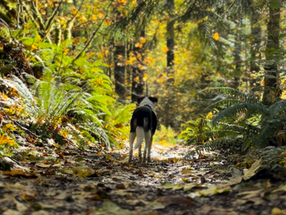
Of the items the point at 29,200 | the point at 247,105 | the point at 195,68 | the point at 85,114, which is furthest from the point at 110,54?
the point at 29,200

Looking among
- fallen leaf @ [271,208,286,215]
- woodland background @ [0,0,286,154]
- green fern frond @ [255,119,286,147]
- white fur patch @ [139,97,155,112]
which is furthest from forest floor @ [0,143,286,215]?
white fur patch @ [139,97,155,112]

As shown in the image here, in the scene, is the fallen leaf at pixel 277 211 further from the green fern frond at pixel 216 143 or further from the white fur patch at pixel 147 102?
→ the white fur patch at pixel 147 102

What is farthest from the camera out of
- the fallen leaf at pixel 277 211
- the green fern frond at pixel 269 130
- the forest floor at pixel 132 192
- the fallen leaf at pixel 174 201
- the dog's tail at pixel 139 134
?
the dog's tail at pixel 139 134

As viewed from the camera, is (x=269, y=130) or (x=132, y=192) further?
(x=269, y=130)

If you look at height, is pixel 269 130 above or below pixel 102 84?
below

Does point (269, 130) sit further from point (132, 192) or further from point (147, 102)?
point (147, 102)

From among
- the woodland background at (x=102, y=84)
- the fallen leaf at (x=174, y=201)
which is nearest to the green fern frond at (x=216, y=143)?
the woodland background at (x=102, y=84)

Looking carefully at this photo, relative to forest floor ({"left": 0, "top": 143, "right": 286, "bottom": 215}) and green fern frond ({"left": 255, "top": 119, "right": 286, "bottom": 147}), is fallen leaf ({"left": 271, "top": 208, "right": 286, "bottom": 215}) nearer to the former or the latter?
forest floor ({"left": 0, "top": 143, "right": 286, "bottom": 215})

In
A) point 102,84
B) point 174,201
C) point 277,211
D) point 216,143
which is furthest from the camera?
point 102,84

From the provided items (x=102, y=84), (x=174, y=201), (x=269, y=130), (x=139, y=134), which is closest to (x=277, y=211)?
(x=174, y=201)

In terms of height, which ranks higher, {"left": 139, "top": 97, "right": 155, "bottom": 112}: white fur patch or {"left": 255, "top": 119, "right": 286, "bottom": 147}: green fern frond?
{"left": 139, "top": 97, "right": 155, "bottom": 112}: white fur patch

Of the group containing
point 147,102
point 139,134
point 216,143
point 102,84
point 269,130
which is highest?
point 102,84

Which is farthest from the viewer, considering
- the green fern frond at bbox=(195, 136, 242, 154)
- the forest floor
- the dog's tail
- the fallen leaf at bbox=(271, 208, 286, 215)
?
the dog's tail

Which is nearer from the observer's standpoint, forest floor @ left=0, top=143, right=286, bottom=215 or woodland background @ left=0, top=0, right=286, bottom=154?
forest floor @ left=0, top=143, right=286, bottom=215
